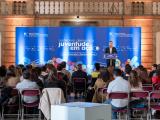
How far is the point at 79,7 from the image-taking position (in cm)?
1839

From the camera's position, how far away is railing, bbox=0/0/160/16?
18.2m

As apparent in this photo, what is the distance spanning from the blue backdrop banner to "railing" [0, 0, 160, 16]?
220 cm

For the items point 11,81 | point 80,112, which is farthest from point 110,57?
point 80,112

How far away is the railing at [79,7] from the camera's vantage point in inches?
716

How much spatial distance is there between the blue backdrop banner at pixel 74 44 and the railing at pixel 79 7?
2.20 metres

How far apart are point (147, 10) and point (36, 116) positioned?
9.91m

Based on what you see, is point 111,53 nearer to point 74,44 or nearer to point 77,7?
point 74,44

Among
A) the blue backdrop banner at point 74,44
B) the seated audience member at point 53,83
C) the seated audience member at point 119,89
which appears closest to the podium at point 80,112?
the seated audience member at point 119,89

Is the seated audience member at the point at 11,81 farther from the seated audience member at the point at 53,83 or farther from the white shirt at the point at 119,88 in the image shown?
the white shirt at the point at 119,88

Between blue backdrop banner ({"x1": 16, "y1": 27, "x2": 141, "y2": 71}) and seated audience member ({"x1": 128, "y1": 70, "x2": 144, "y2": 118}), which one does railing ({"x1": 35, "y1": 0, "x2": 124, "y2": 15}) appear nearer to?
blue backdrop banner ({"x1": 16, "y1": 27, "x2": 141, "y2": 71})

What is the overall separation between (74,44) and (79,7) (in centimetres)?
277

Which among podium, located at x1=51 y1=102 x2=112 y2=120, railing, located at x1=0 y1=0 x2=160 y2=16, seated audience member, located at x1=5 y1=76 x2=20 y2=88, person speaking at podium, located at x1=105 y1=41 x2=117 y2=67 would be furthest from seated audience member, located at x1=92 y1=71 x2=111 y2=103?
railing, located at x1=0 y1=0 x2=160 y2=16

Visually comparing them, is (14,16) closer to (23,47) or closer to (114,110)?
(23,47)

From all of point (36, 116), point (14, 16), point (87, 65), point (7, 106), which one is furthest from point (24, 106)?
point (14, 16)
